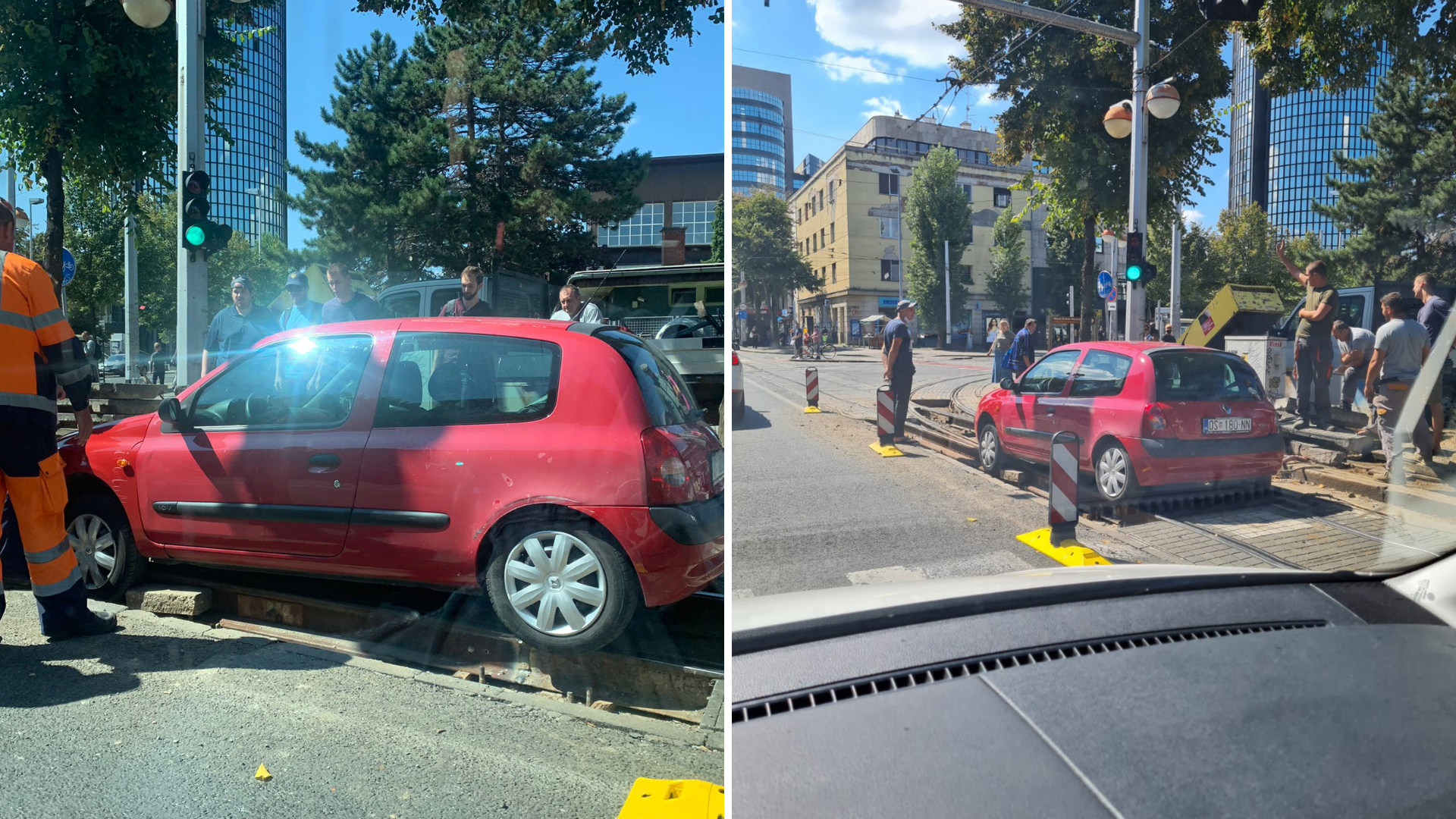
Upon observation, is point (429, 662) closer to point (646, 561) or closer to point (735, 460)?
point (646, 561)

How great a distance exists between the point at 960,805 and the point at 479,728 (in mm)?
1834

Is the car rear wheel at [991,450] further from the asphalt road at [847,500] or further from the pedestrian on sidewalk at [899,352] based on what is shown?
the pedestrian on sidewalk at [899,352]

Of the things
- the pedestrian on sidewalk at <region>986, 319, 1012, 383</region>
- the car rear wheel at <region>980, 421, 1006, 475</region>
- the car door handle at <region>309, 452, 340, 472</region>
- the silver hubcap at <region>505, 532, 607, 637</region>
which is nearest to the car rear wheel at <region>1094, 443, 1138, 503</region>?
the car rear wheel at <region>980, 421, 1006, 475</region>

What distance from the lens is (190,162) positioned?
4.07 metres

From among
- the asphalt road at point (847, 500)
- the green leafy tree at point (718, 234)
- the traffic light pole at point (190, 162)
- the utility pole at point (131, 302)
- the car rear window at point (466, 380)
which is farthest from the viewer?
the utility pole at point (131, 302)

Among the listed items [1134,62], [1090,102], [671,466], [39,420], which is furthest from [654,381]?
[39,420]

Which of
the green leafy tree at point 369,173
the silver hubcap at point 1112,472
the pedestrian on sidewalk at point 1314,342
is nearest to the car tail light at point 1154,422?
the silver hubcap at point 1112,472

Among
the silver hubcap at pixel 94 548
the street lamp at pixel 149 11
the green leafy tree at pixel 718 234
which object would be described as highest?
the street lamp at pixel 149 11

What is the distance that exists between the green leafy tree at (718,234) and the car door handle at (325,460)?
1670 mm

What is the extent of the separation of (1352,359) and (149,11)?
4882 millimetres

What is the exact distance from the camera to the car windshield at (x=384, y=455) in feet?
8.01

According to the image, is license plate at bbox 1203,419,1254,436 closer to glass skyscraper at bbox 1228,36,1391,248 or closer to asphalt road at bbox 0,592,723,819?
glass skyscraper at bbox 1228,36,1391,248

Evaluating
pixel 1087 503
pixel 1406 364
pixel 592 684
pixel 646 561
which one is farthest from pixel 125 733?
pixel 1406 364

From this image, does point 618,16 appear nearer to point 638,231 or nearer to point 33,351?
point 638,231
